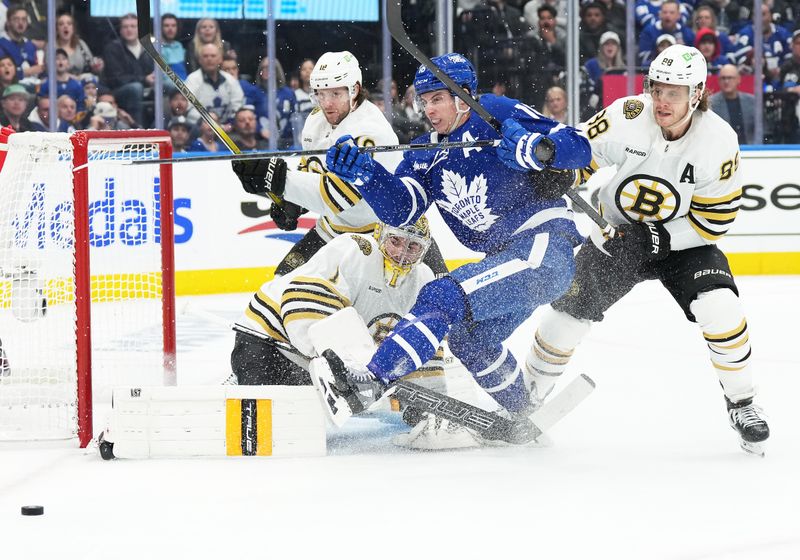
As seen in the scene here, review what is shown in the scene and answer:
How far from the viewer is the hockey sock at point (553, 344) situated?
11.3 feet

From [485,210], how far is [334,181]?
665mm

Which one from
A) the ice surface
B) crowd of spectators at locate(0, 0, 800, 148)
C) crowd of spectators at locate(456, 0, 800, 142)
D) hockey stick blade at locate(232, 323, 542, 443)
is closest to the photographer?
the ice surface

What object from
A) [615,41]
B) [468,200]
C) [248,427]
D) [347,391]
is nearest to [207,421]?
[248,427]

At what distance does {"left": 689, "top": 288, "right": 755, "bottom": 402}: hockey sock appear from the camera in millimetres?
3117

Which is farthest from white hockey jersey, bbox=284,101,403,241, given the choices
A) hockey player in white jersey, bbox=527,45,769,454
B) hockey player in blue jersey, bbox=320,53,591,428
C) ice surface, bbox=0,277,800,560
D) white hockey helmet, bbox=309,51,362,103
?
hockey player in white jersey, bbox=527,45,769,454

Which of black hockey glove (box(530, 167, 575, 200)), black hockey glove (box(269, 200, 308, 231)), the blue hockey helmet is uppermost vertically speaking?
the blue hockey helmet

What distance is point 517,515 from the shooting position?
2.55 metres

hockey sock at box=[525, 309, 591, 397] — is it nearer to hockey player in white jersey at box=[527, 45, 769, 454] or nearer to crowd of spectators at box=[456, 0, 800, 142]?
hockey player in white jersey at box=[527, 45, 769, 454]

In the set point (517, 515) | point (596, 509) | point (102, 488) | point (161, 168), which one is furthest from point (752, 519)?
point (161, 168)

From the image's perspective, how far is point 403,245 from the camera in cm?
319

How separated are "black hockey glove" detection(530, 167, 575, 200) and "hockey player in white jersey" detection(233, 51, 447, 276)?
59 cm

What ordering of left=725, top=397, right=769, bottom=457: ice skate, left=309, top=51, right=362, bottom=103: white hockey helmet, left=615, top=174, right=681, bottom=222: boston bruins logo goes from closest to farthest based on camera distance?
1. left=725, top=397, right=769, bottom=457: ice skate
2. left=615, top=174, right=681, bottom=222: boston bruins logo
3. left=309, top=51, right=362, bottom=103: white hockey helmet

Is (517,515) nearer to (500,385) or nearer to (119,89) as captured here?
(500,385)

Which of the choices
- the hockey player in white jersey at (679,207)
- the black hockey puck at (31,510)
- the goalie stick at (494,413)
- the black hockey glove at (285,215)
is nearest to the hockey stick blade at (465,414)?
the goalie stick at (494,413)
